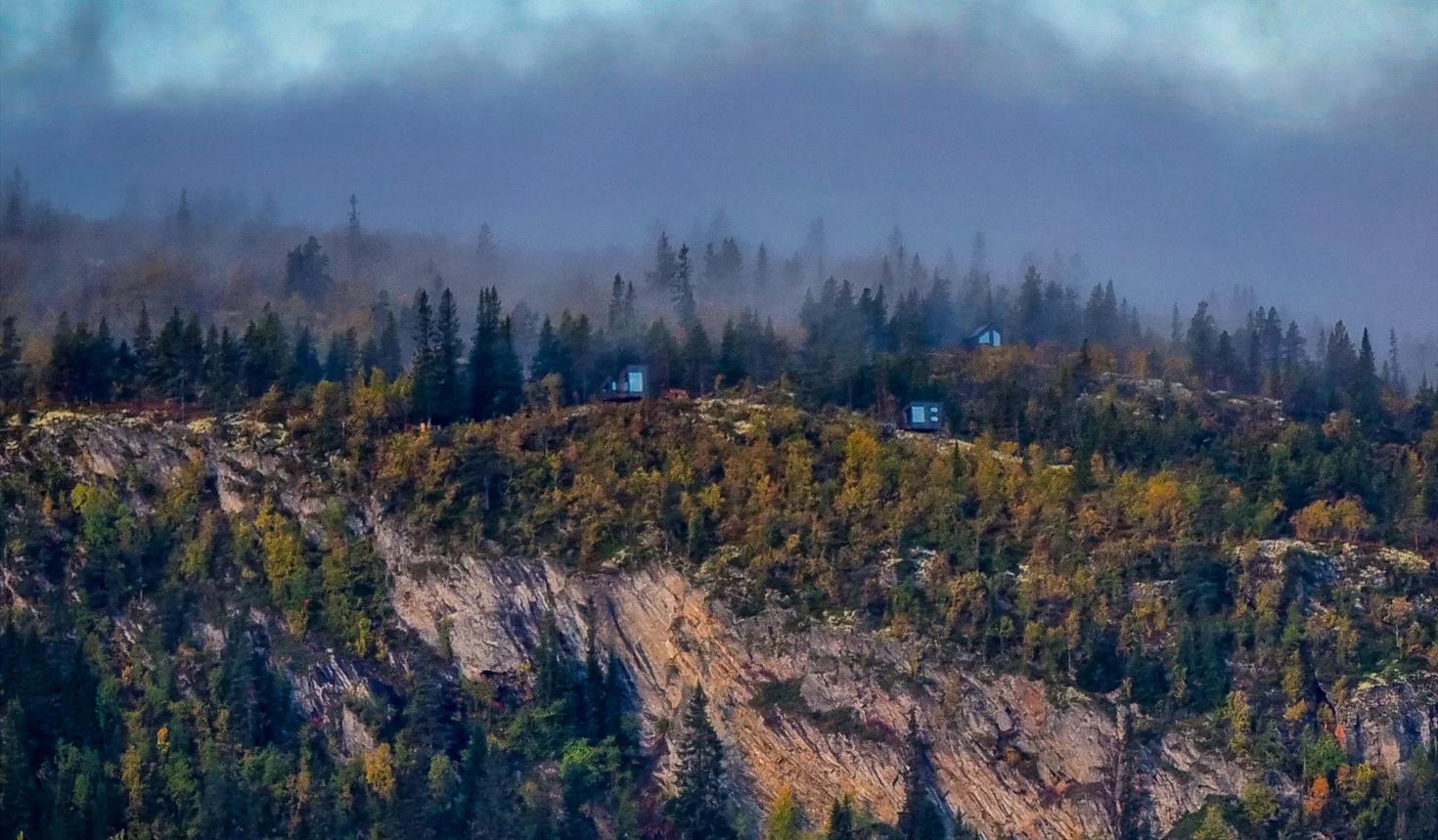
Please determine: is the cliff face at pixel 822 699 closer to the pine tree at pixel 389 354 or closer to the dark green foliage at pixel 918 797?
the dark green foliage at pixel 918 797

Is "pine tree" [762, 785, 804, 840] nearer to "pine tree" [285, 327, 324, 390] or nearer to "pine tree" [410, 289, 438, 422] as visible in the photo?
"pine tree" [410, 289, 438, 422]

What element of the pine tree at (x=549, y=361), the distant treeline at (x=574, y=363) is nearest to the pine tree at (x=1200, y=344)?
the distant treeline at (x=574, y=363)

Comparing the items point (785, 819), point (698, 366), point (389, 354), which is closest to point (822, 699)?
point (785, 819)

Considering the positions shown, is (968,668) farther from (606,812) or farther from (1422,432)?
(1422,432)

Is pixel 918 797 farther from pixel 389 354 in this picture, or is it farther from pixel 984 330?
pixel 984 330

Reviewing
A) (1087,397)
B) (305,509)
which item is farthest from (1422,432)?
(305,509)
